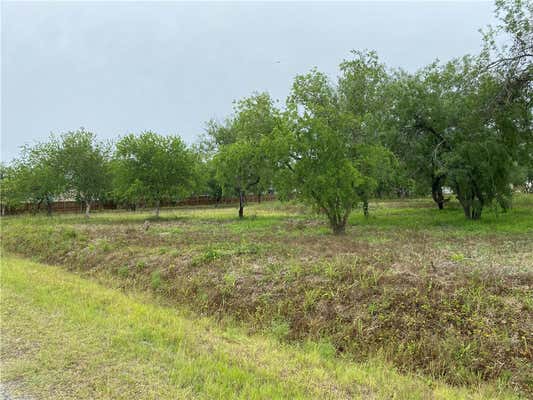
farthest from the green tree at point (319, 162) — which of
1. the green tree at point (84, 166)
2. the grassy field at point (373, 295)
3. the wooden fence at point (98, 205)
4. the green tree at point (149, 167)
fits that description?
the wooden fence at point (98, 205)

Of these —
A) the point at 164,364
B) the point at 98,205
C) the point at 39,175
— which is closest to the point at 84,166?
the point at 39,175

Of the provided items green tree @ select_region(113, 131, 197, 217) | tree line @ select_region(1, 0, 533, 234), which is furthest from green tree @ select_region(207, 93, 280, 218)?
green tree @ select_region(113, 131, 197, 217)

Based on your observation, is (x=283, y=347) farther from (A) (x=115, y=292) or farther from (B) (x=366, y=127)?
(B) (x=366, y=127)

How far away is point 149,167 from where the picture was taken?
83.8 ft

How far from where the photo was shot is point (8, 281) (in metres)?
7.82

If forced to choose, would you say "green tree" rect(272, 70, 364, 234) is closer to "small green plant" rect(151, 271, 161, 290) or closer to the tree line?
the tree line

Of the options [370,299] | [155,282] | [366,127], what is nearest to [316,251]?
[370,299]

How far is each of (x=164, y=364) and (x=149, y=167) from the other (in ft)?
76.8

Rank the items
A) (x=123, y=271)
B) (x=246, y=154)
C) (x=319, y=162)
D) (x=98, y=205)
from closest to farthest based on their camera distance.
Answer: (x=123, y=271) < (x=319, y=162) < (x=246, y=154) < (x=98, y=205)

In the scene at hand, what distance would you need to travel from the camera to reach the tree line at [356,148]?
14.8 metres

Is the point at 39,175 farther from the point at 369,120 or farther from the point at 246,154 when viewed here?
the point at 369,120

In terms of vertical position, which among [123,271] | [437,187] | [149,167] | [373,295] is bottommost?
[123,271]

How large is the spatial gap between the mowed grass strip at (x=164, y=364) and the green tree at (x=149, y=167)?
66.8 feet

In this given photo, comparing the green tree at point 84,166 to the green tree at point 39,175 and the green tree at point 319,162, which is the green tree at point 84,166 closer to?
the green tree at point 39,175
